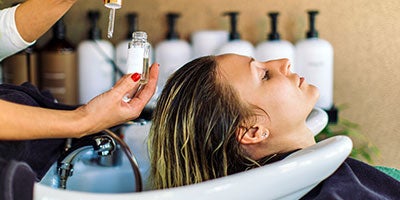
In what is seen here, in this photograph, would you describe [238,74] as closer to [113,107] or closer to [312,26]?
[113,107]

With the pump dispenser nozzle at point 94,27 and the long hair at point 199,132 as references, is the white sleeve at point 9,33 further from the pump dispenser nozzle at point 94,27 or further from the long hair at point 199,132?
the pump dispenser nozzle at point 94,27

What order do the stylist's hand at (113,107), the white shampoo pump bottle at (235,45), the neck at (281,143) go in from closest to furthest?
the stylist's hand at (113,107)
the neck at (281,143)
the white shampoo pump bottle at (235,45)

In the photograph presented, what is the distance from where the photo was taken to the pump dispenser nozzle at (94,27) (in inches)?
90.2

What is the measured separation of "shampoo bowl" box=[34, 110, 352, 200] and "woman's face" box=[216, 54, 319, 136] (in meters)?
0.21

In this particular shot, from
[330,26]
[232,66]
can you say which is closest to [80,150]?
[232,66]

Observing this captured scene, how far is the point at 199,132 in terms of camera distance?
138cm

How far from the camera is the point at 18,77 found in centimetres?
232

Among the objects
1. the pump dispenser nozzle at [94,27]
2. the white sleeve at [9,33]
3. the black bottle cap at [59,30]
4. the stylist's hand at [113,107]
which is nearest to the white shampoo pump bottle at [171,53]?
the pump dispenser nozzle at [94,27]

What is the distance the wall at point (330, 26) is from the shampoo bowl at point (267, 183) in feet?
4.18

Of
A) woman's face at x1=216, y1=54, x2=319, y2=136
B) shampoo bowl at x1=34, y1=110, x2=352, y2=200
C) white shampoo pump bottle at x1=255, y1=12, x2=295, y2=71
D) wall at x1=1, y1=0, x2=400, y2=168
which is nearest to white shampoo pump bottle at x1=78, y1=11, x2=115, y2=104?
wall at x1=1, y1=0, x2=400, y2=168

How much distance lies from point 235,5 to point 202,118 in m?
1.13

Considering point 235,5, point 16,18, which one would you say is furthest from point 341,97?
point 16,18

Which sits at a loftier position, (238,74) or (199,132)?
(238,74)

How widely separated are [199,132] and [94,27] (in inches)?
41.3
